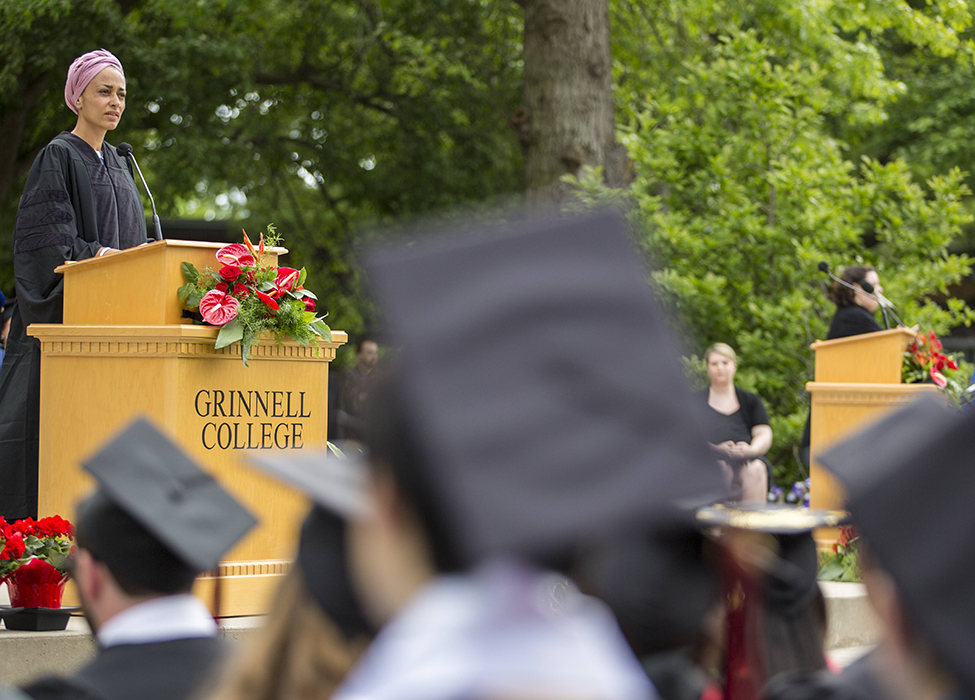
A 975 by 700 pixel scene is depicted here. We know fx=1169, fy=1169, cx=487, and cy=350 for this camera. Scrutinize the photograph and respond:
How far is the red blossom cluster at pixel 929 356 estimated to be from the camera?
8.24 metres

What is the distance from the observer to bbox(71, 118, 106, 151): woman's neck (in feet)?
18.1

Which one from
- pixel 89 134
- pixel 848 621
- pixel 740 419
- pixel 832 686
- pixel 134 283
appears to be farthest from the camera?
pixel 740 419

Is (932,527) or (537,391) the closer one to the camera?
(537,391)

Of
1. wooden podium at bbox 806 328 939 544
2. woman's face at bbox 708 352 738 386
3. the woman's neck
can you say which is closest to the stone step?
wooden podium at bbox 806 328 939 544

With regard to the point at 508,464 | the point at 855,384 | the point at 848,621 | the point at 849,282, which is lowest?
the point at 848,621

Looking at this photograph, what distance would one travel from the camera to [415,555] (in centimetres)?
98

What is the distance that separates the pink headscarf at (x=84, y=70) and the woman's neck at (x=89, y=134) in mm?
85

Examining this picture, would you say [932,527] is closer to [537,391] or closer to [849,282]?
[537,391]

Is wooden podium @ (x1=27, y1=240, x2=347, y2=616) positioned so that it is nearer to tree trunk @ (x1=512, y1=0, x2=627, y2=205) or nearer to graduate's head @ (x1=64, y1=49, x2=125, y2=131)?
graduate's head @ (x1=64, y1=49, x2=125, y2=131)

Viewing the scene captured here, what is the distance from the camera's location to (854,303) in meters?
8.99

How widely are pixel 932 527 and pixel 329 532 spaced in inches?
24.0

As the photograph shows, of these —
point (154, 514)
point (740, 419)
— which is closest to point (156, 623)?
point (154, 514)

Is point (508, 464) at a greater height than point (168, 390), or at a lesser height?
greater

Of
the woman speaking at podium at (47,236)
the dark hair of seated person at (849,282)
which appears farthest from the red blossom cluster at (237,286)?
the dark hair of seated person at (849,282)
